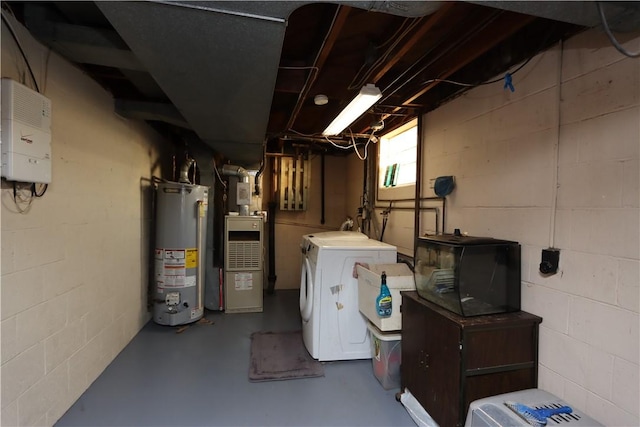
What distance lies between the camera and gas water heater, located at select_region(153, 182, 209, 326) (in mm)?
3244

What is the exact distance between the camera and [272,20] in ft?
3.85

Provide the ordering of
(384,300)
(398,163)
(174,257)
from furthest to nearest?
(398,163) < (174,257) < (384,300)

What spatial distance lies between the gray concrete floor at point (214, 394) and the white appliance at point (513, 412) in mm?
643

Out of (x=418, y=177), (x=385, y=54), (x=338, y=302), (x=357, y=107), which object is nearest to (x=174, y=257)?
(x=338, y=302)

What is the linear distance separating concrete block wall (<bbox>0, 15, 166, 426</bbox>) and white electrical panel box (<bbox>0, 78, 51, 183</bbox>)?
0.43 feet

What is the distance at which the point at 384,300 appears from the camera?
2.09m

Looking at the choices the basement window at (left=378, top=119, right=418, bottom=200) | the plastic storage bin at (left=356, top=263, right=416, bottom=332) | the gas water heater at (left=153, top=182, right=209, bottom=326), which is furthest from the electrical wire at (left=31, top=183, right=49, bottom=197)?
the basement window at (left=378, top=119, right=418, bottom=200)

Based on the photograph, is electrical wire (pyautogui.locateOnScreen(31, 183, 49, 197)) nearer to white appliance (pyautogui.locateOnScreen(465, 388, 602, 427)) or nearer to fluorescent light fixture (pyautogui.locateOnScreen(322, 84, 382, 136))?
fluorescent light fixture (pyautogui.locateOnScreen(322, 84, 382, 136))

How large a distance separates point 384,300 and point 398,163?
1.90 metres

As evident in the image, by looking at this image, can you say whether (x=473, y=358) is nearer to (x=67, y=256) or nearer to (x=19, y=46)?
Result: (x=67, y=256)

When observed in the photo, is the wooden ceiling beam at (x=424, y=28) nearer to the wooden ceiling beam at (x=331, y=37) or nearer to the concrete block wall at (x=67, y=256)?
the wooden ceiling beam at (x=331, y=37)

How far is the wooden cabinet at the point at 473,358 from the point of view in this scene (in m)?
1.52

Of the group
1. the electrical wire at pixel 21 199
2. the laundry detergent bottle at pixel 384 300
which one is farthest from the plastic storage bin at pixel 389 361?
the electrical wire at pixel 21 199

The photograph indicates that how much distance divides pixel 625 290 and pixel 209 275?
395cm
